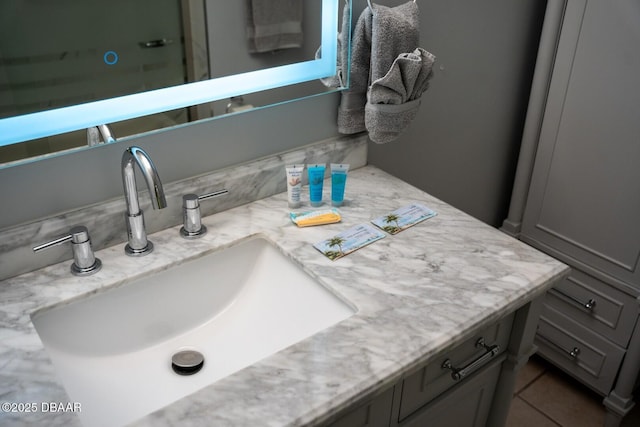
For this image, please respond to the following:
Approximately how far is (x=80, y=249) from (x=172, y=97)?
0.32 meters

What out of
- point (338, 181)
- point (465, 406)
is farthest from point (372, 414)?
point (338, 181)

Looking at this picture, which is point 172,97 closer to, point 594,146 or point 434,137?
point 434,137

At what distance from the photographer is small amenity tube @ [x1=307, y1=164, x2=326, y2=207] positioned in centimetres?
123

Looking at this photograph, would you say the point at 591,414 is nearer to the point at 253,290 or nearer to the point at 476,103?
the point at 476,103

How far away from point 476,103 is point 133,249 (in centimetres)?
109

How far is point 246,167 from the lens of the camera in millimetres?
1248

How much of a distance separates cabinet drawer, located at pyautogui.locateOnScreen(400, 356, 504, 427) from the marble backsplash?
0.57 m

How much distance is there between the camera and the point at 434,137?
1.65 metres

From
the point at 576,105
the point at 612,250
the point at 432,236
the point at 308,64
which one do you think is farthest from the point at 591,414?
the point at 308,64

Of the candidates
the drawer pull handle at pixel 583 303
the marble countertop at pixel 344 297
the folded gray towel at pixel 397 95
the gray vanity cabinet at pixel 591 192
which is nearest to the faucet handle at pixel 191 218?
the marble countertop at pixel 344 297

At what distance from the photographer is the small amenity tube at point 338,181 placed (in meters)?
1.24

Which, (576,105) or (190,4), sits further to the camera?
(576,105)

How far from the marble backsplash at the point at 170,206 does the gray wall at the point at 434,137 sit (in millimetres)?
21

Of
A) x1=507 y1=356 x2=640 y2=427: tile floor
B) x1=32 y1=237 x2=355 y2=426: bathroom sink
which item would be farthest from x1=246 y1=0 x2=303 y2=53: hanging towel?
x1=507 y1=356 x2=640 y2=427: tile floor
